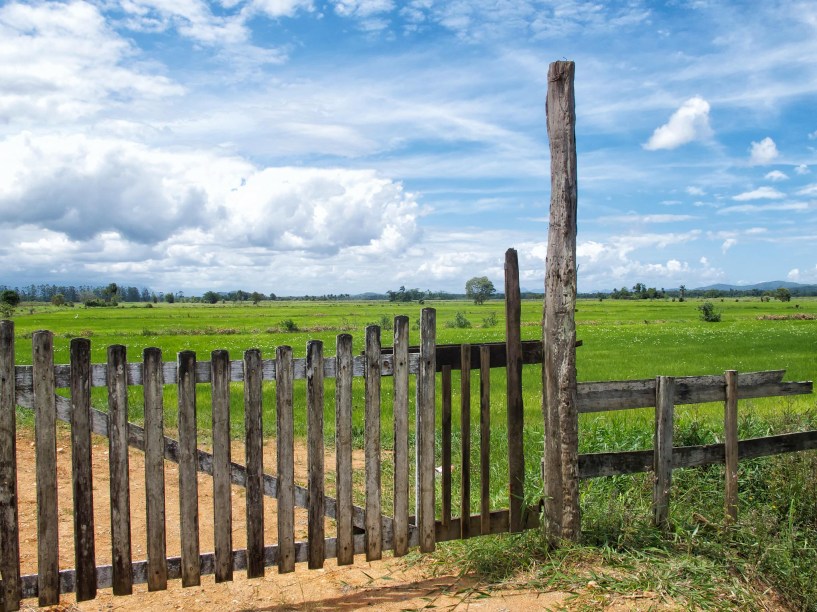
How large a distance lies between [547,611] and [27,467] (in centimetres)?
818

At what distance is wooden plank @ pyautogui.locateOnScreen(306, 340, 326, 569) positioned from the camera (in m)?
5.18

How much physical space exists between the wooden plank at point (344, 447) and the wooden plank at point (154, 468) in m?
1.34

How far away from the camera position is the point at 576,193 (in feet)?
19.6

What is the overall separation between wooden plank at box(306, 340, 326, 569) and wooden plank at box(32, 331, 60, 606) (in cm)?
185

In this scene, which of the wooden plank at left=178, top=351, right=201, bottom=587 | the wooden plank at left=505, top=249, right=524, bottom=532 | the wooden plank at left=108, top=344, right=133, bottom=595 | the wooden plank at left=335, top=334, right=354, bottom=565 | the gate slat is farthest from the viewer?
the wooden plank at left=505, top=249, right=524, bottom=532

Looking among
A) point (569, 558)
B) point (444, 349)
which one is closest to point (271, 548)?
point (444, 349)

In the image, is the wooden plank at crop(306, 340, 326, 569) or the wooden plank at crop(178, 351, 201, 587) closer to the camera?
the wooden plank at crop(178, 351, 201, 587)

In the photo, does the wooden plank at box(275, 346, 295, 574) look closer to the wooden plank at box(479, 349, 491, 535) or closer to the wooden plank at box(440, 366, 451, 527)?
the wooden plank at box(440, 366, 451, 527)

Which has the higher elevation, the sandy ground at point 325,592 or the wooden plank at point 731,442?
the wooden plank at point 731,442

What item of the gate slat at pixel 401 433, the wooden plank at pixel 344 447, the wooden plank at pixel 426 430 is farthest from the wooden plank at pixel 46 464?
the wooden plank at pixel 426 430

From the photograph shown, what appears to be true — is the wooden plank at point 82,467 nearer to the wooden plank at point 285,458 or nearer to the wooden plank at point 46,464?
the wooden plank at point 46,464

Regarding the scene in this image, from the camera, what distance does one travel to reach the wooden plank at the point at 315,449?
518 cm

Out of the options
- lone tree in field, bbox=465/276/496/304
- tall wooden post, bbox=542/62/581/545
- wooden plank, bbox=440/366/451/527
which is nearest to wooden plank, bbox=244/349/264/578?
wooden plank, bbox=440/366/451/527

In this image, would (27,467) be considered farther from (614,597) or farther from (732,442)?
(732,442)
